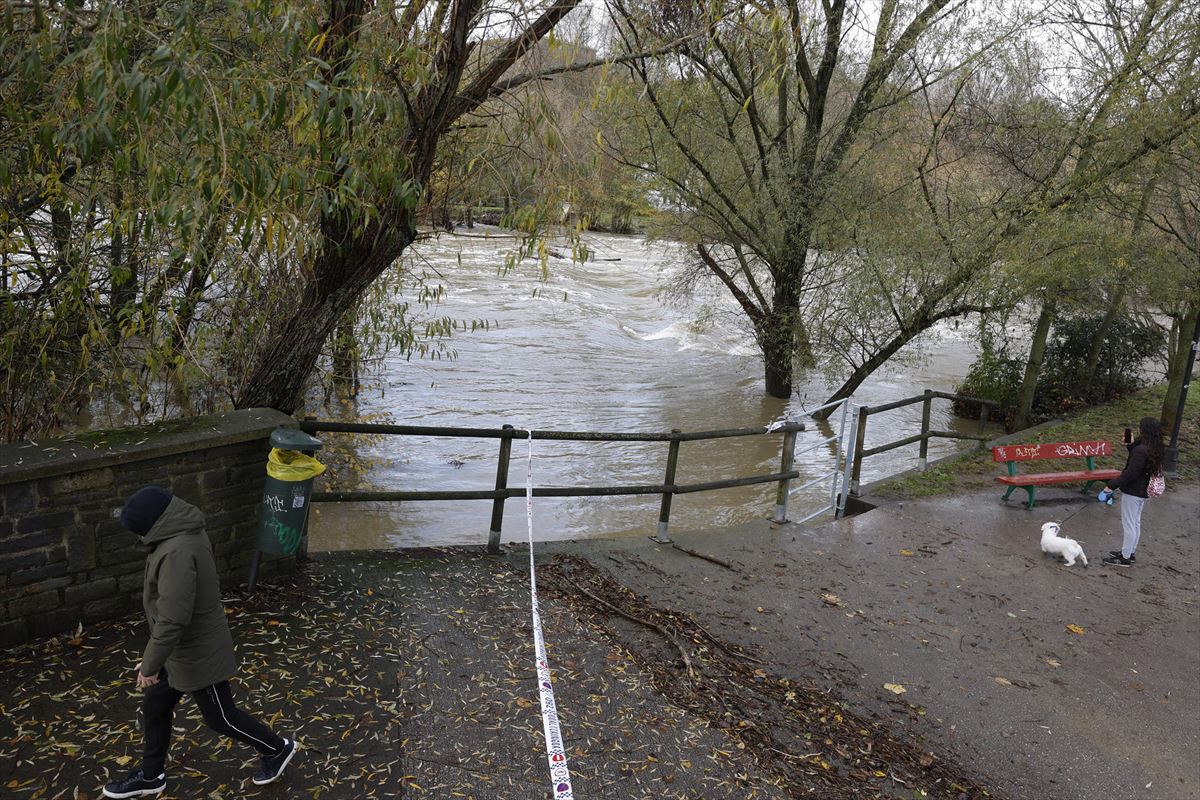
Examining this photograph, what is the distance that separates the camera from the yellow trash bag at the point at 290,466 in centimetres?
533

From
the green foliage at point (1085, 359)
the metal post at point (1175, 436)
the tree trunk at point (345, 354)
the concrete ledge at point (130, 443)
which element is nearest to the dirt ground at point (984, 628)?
the metal post at point (1175, 436)

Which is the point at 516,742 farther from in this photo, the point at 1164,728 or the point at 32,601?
the point at 1164,728

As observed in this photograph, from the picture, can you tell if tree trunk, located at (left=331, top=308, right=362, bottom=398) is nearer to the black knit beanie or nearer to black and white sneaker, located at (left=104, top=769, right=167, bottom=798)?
the black knit beanie

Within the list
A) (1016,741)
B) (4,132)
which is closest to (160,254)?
(4,132)

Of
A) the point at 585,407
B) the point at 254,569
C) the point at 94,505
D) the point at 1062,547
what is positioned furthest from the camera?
the point at 585,407

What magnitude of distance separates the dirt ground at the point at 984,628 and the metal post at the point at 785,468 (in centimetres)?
20

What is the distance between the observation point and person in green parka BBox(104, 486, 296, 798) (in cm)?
351

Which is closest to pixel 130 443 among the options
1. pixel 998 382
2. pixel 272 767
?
pixel 272 767

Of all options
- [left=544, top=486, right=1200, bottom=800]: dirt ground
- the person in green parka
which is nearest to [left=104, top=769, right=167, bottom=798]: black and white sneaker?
the person in green parka

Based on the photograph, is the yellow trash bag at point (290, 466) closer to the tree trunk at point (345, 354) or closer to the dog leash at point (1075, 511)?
the tree trunk at point (345, 354)

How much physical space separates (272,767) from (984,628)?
535 cm

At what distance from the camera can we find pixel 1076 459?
474 inches

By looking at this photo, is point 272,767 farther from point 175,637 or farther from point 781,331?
point 781,331

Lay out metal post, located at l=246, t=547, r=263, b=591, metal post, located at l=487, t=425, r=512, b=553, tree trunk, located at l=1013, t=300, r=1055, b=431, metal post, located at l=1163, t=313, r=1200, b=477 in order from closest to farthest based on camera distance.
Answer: metal post, located at l=246, t=547, r=263, b=591 < metal post, located at l=487, t=425, r=512, b=553 < metal post, located at l=1163, t=313, r=1200, b=477 < tree trunk, located at l=1013, t=300, r=1055, b=431
